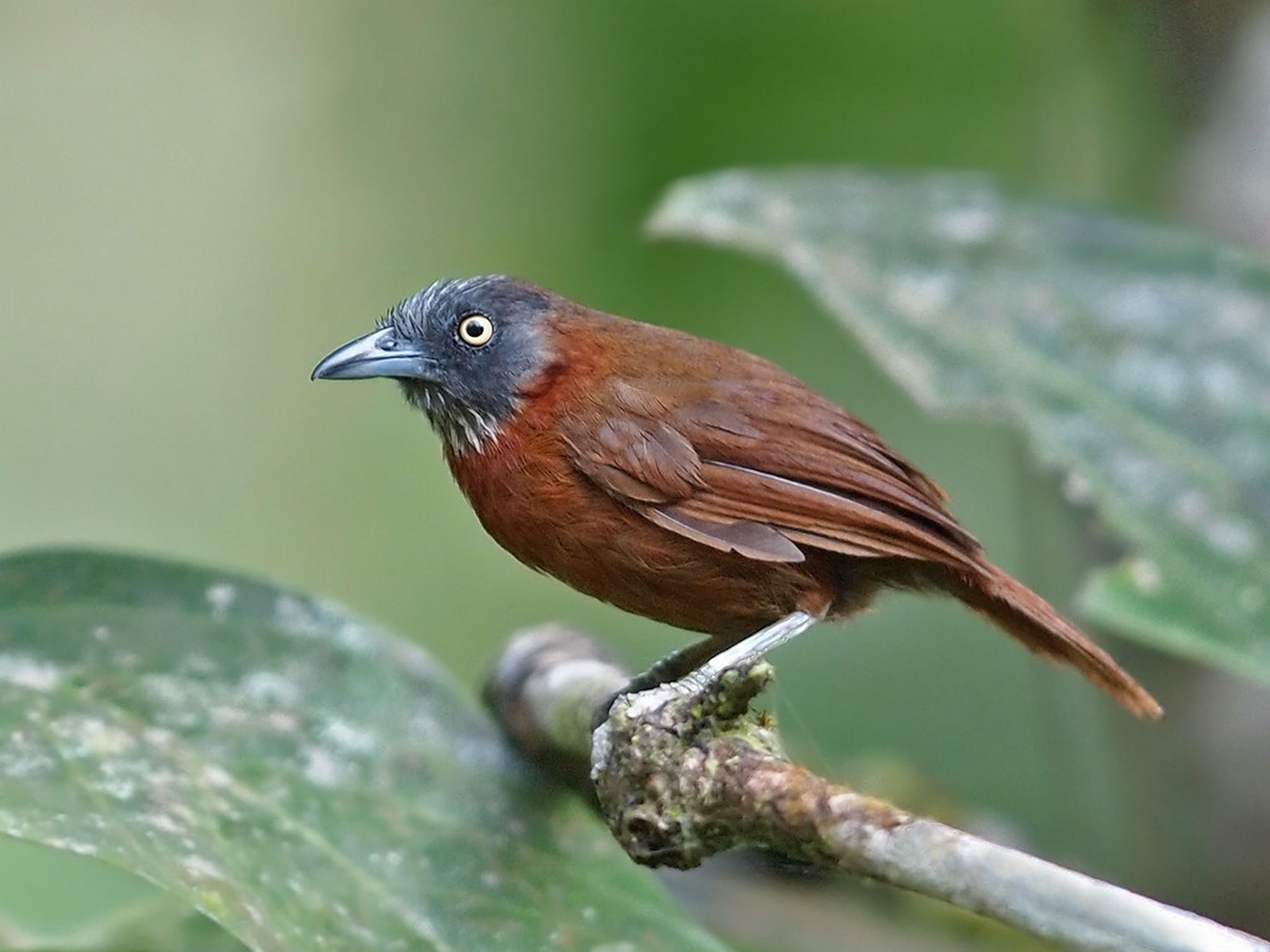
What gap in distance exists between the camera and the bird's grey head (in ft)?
9.63

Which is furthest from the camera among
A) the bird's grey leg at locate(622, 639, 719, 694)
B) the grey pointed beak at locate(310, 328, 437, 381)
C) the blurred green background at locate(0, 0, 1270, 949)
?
the blurred green background at locate(0, 0, 1270, 949)

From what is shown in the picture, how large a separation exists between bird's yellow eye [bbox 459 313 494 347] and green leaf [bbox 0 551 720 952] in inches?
26.1

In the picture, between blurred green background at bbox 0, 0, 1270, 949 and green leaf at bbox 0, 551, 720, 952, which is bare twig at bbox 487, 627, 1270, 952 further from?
blurred green background at bbox 0, 0, 1270, 949

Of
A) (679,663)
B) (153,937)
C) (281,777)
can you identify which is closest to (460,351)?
(679,663)

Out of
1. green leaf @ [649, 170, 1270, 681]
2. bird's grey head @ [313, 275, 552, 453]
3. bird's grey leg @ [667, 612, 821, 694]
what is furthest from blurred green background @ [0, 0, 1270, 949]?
bird's grey head @ [313, 275, 552, 453]

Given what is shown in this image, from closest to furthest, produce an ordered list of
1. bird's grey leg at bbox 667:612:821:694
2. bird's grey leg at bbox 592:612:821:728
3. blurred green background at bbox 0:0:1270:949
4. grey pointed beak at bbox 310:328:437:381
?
bird's grey leg at bbox 592:612:821:728, bird's grey leg at bbox 667:612:821:694, grey pointed beak at bbox 310:328:437:381, blurred green background at bbox 0:0:1270:949

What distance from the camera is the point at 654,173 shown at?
16.6 feet

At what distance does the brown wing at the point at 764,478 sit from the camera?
263 centimetres

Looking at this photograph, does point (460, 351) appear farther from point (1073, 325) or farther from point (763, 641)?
point (1073, 325)

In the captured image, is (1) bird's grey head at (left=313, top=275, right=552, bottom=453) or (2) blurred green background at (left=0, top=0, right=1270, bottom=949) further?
(2) blurred green background at (left=0, top=0, right=1270, bottom=949)

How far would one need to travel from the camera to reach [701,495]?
2674 mm


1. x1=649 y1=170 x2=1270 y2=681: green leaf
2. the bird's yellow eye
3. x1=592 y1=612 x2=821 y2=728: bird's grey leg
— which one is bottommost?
x1=592 y1=612 x2=821 y2=728: bird's grey leg

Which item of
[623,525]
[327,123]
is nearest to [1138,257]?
[623,525]

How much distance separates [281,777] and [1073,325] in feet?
7.04
